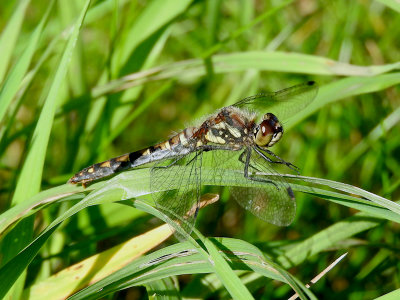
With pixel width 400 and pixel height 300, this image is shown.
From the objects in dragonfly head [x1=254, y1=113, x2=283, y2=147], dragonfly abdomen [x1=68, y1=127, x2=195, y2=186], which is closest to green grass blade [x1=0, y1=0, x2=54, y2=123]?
dragonfly abdomen [x1=68, y1=127, x2=195, y2=186]

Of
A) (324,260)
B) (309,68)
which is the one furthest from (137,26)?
(324,260)

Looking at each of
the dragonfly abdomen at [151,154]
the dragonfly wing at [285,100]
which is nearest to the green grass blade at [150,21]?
the dragonfly abdomen at [151,154]

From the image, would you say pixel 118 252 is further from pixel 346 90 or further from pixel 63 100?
pixel 346 90

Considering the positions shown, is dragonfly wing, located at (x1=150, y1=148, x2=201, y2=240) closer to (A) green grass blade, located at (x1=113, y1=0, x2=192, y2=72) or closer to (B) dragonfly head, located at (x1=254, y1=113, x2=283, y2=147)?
(B) dragonfly head, located at (x1=254, y1=113, x2=283, y2=147)

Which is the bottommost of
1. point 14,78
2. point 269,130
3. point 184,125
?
point 269,130

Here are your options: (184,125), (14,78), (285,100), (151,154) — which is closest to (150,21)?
(184,125)

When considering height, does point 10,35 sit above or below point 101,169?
above

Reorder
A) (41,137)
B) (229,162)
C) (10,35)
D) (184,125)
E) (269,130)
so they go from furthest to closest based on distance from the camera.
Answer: (184,125)
(229,162)
(269,130)
(10,35)
(41,137)

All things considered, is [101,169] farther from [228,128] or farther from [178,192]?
[228,128]
